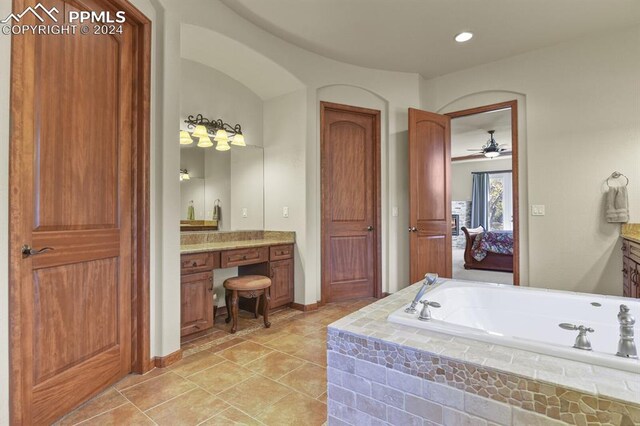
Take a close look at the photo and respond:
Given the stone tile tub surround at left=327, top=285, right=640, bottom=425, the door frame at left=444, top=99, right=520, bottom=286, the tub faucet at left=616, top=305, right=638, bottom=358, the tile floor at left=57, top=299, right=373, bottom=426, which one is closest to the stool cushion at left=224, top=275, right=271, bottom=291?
the tile floor at left=57, top=299, right=373, bottom=426

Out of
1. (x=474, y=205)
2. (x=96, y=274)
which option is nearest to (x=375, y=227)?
(x=96, y=274)

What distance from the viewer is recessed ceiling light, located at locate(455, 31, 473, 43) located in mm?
3072

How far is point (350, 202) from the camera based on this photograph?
151 inches

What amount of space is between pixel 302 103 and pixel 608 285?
346 cm

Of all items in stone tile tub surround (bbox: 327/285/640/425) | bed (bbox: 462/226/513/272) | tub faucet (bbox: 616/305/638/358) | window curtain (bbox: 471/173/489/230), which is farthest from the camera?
window curtain (bbox: 471/173/489/230)

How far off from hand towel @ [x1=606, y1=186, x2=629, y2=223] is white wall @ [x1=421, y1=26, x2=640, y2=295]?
3.4 inches

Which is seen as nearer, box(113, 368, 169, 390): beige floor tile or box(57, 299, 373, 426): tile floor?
box(57, 299, 373, 426): tile floor

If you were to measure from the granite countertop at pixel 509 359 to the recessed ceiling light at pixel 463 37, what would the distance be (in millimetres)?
2914

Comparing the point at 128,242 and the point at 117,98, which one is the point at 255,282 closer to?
the point at 128,242

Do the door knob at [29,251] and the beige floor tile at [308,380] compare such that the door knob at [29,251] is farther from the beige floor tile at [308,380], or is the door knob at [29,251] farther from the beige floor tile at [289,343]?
the beige floor tile at [289,343]

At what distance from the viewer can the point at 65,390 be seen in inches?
63.4

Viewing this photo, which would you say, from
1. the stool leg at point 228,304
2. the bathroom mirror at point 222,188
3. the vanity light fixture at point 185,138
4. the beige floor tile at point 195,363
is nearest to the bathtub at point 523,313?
the beige floor tile at point 195,363

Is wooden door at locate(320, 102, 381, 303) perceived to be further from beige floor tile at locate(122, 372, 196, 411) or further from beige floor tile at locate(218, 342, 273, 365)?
beige floor tile at locate(122, 372, 196, 411)

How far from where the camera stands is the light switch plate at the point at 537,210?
334cm
